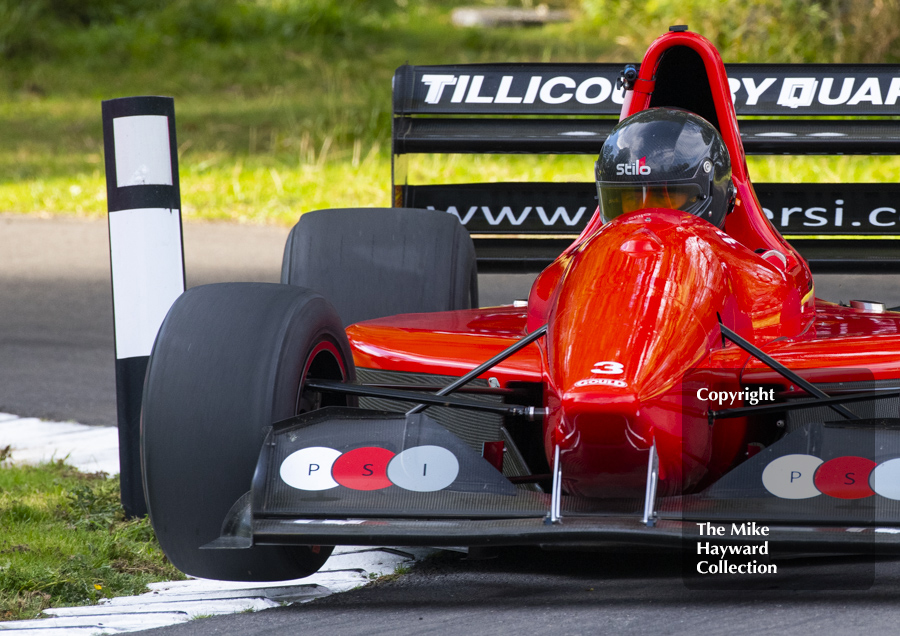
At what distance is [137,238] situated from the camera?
3.25 metres

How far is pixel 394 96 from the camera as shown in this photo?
5.02 m

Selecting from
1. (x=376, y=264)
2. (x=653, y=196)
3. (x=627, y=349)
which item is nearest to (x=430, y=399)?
(x=627, y=349)

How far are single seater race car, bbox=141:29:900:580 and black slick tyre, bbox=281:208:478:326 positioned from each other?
0.81 meters

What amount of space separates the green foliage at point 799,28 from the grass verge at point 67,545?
10.9 metres

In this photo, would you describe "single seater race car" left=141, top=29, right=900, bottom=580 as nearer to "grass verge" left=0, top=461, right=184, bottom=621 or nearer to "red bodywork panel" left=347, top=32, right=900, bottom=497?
"red bodywork panel" left=347, top=32, right=900, bottom=497

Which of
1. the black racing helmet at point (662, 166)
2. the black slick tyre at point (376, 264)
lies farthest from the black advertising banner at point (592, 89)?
the black racing helmet at point (662, 166)

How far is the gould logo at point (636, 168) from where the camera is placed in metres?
3.16

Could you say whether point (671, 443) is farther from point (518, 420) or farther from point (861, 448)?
point (518, 420)

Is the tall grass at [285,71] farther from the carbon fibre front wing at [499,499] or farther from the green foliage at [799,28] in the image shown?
the carbon fibre front wing at [499,499]

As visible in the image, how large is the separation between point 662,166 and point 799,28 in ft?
35.9

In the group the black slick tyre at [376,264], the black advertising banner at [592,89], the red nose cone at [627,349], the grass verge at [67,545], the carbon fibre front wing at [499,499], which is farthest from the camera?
the black advertising banner at [592,89]

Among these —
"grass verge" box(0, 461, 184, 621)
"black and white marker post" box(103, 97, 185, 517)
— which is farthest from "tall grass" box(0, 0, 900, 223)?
"black and white marker post" box(103, 97, 185, 517)

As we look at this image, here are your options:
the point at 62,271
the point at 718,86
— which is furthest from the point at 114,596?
the point at 62,271

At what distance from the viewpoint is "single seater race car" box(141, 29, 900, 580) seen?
2.40 metres
